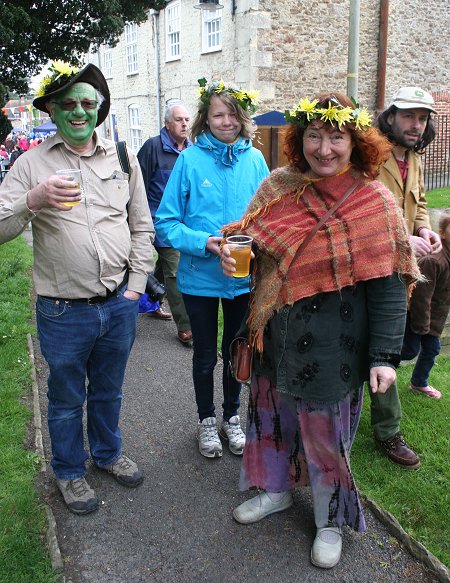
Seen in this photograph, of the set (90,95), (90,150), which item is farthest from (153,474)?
(90,95)

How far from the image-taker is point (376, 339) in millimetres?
2396

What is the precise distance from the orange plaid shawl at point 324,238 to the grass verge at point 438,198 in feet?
29.1

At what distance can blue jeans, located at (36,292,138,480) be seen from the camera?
2697 millimetres

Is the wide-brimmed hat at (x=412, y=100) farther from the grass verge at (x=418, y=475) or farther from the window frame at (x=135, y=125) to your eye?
the window frame at (x=135, y=125)

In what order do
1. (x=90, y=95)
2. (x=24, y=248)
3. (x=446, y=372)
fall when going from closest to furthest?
(x=90, y=95) < (x=446, y=372) < (x=24, y=248)

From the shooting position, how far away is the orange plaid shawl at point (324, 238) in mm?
2303

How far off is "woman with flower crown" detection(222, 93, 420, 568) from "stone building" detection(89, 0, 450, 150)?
1004cm

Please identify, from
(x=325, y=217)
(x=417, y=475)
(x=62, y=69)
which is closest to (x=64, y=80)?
(x=62, y=69)

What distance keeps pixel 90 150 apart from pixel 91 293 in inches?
27.4

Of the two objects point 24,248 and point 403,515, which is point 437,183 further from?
point 403,515

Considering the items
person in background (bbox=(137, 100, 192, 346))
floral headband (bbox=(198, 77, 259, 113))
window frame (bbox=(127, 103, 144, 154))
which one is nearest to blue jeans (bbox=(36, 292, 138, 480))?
floral headband (bbox=(198, 77, 259, 113))

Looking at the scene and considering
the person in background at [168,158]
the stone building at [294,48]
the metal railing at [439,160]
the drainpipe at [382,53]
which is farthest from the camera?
the metal railing at [439,160]

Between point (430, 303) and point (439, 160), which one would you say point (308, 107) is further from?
point (439, 160)

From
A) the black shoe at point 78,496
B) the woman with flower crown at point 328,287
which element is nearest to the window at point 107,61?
the woman with flower crown at point 328,287
